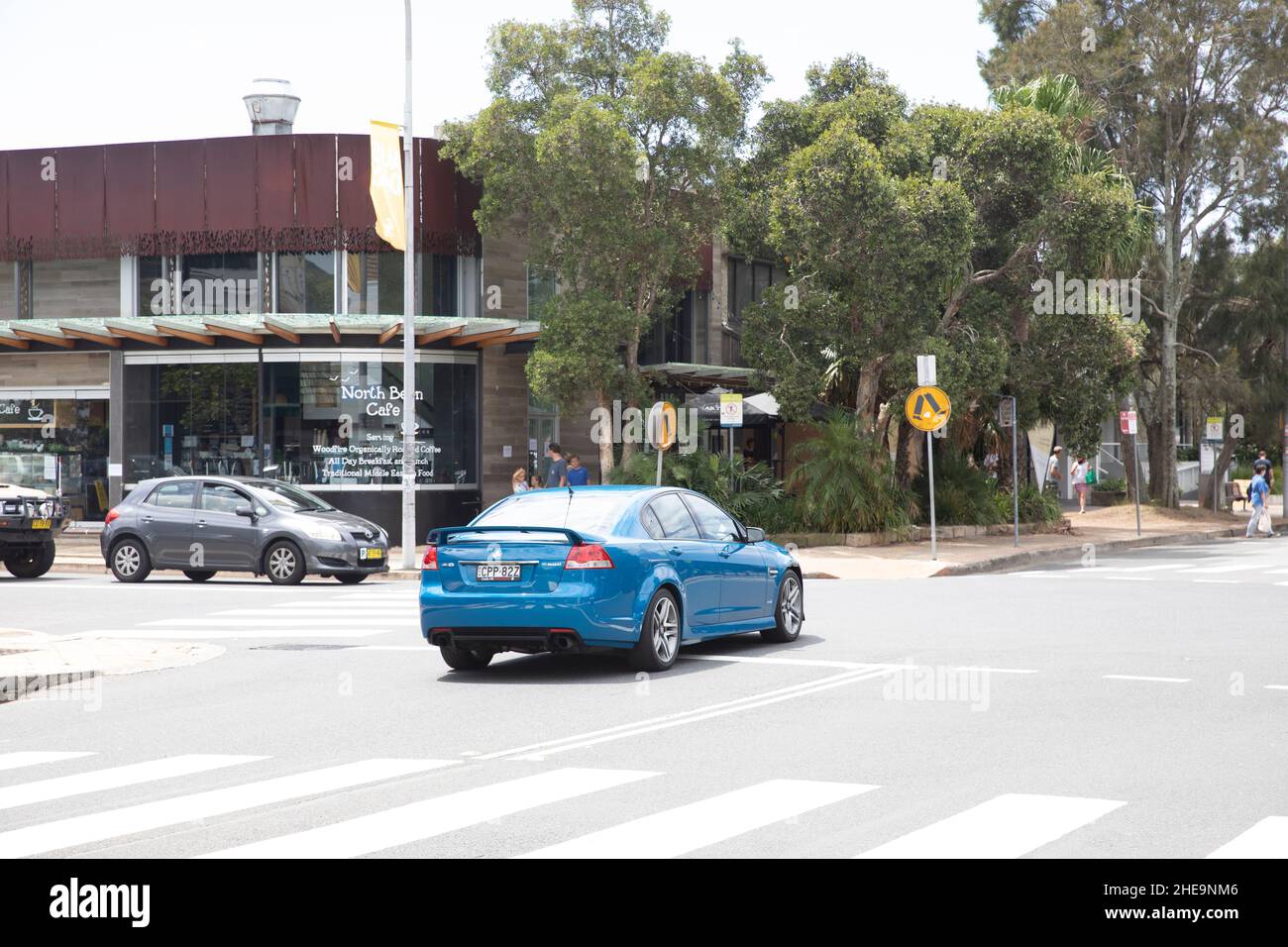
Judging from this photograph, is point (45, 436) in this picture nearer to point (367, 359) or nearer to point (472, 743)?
point (367, 359)

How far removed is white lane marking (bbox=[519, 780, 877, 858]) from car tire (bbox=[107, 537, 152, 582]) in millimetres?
16771

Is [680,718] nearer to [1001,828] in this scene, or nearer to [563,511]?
[563,511]

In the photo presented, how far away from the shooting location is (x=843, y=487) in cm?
2811

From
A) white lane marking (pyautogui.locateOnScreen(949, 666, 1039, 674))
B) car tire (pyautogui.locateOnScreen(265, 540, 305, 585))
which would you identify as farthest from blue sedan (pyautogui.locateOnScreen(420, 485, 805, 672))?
car tire (pyautogui.locateOnScreen(265, 540, 305, 585))

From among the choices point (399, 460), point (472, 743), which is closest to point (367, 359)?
point (399, 460)

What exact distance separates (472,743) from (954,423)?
26168 millimetres

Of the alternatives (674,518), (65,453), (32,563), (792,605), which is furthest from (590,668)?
(65,453)

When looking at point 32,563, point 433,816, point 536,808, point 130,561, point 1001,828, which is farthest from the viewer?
point 32,563

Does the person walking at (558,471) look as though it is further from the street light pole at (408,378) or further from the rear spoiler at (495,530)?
the rear spoiler at (495,530)

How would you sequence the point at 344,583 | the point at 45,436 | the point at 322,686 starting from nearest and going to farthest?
the point at 322,686 < the point at 344,583 < the point at 45,436

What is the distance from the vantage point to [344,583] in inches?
872

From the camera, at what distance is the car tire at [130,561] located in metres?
22.2

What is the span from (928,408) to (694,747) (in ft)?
55.2

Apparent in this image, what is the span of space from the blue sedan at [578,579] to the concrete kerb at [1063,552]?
37.5 ft
